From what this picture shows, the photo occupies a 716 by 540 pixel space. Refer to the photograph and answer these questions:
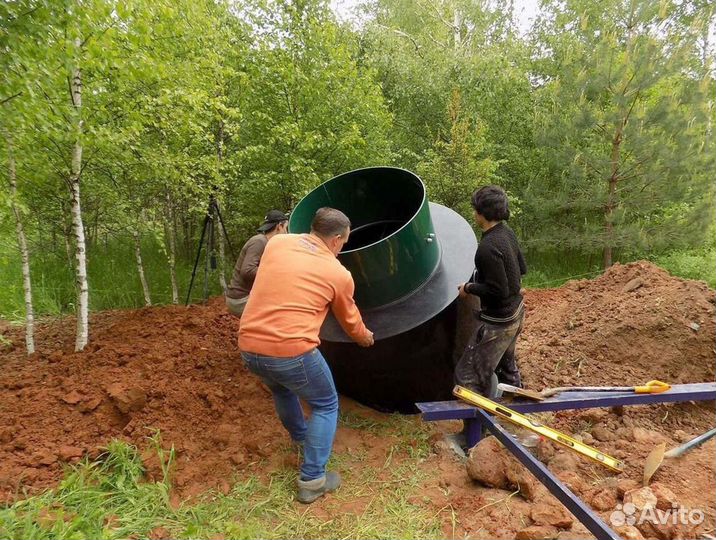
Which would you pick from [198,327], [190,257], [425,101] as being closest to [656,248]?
[425,101]

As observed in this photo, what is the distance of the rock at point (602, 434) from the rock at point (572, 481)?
644 mm

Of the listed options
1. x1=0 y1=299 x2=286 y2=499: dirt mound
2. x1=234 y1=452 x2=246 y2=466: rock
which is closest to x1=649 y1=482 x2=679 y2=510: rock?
x1=0 y1=299 x2=286 y2=499: dirt mound

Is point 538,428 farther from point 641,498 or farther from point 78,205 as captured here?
point 78,205

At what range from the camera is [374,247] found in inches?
103

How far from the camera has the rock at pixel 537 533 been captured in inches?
76.1

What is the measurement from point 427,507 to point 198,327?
111 inches

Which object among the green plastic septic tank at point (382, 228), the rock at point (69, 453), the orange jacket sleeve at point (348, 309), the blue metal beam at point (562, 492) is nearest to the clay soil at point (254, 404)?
the rock at point (69, 453)

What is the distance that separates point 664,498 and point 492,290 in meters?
1.29

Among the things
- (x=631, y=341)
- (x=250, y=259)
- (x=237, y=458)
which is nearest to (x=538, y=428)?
(x=237, y=458)

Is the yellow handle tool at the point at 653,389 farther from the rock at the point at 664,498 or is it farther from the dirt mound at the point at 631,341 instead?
the dirt mound at the point at 631,341

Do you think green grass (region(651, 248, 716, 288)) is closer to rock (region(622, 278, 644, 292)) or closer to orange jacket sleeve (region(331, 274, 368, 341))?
rock (region(622, 278, 644, 292))

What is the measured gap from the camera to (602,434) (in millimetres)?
2924

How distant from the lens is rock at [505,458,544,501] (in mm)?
2281

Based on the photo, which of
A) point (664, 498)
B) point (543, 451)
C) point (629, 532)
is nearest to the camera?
point (629, 532)
